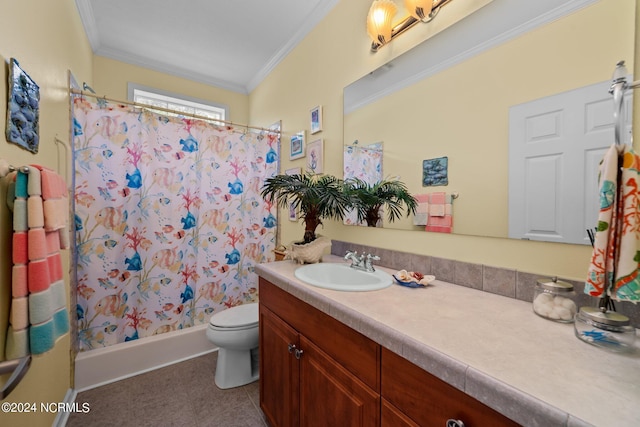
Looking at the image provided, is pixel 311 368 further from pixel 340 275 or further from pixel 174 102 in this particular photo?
pixel 174 102

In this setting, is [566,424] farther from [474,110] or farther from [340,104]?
[340,104]

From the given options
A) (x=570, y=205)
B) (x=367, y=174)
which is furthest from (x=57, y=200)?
(x=570, y=205)

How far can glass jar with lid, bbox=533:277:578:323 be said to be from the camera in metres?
0.74

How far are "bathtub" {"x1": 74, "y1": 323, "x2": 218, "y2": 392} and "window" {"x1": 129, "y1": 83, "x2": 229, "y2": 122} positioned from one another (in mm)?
2025

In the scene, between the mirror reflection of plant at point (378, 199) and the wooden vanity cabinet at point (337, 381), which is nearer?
the wooden vanity cabinet at point (337, 381)

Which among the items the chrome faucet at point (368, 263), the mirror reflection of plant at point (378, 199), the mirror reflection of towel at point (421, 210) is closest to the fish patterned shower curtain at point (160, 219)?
the mirror reflection of plant at point (378, 199)

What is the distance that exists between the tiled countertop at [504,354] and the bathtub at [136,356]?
172 centimetres

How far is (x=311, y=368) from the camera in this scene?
102 centimetres

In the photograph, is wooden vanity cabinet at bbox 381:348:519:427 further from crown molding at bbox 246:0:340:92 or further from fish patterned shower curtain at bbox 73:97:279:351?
crown molding at bbox 246:0:340:92

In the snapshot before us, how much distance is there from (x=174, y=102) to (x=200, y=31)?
1.02 metres

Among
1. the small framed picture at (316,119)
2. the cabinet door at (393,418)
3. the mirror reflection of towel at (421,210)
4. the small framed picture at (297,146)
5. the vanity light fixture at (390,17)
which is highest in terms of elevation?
the vanity light fixture at (390,17)

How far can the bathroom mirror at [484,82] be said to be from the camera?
0.81m

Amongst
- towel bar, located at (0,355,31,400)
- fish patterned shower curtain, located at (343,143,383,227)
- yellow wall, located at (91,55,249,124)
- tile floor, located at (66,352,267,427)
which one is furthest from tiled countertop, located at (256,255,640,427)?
yellow wall, located at (91,55,249,124)

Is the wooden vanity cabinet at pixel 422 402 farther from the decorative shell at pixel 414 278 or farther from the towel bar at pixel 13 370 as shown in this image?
Answer: the towel bar at pixel 13 370
